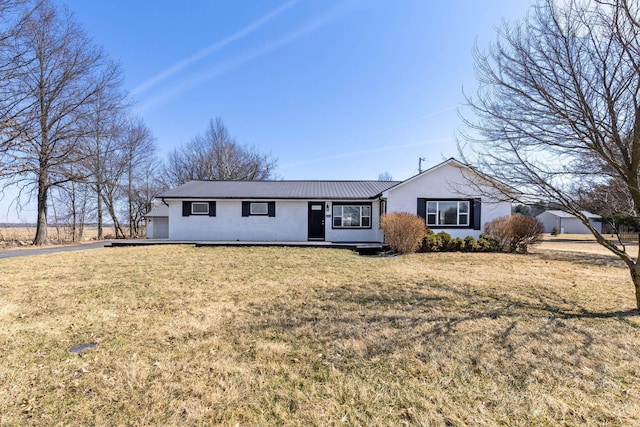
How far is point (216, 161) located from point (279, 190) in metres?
16.9

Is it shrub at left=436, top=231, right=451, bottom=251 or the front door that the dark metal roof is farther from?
shrub at left=436, top=231, right=451, bottom=251

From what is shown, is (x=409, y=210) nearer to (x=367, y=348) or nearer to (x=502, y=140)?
(x=502, y=140)

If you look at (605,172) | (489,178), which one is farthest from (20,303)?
(605,172)

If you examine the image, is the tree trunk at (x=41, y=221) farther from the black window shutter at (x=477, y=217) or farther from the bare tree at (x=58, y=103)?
the black window shutter at (x=477, y=217)

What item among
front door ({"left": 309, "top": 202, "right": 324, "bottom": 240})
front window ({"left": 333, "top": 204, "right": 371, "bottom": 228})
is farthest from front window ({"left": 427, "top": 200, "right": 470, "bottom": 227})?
front door ({"left": 309, "top": 202, "right": 324, "bottom": 240})

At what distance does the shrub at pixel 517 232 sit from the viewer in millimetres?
12805

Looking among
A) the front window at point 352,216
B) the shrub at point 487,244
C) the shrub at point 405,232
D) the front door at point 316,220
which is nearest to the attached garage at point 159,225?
the front door at point 316,220

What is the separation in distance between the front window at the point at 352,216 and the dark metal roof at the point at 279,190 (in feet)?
2.19

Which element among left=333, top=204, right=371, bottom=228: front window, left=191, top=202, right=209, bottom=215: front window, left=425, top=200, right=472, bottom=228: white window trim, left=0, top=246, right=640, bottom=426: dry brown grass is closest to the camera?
left=0, top=246, right=640, bottom=426: dry brown grass

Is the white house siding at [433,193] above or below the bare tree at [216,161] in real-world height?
below

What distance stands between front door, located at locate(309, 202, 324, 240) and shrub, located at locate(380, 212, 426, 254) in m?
4.47

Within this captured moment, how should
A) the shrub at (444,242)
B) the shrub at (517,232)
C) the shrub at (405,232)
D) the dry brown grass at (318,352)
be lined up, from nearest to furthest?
the dry brown grass at (318,352), the shrub at (405,232), the shrub at (517,232), the shrub at (444,242)

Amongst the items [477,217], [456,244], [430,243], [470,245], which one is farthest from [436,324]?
[477,217]

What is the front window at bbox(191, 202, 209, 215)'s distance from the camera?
16.4 m
